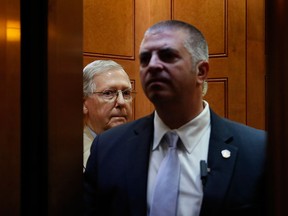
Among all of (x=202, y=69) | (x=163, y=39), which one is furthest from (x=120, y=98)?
(x=163, y=39)

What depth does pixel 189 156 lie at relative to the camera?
1.34 metres

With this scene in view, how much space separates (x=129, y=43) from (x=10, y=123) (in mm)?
3216

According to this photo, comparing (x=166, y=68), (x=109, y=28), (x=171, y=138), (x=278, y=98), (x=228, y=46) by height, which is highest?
(x=109, y=28)

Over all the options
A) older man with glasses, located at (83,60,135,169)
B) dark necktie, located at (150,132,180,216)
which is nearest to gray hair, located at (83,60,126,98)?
older man with glasses, located at (83,60,135,169)

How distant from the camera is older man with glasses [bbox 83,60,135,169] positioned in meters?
2.33

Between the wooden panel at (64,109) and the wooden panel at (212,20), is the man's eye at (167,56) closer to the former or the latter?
the wooden panel at (64,109)

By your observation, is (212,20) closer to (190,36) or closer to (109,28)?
(109,28)

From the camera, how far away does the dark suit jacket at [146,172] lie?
1.25 meters

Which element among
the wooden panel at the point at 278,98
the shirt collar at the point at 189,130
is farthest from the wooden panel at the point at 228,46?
the wooden panel at the point at 278,98

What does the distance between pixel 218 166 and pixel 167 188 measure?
0.53 ft

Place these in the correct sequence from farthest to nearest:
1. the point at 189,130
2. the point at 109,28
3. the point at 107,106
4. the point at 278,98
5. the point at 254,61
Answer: the point at 109,28
the point at 254,61
the point at 107,106
the point at 189,130
the point at 278,98

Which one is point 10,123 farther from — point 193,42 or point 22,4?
point 193,42

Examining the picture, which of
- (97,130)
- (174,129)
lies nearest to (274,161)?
(174,129)

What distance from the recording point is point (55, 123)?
876mm
